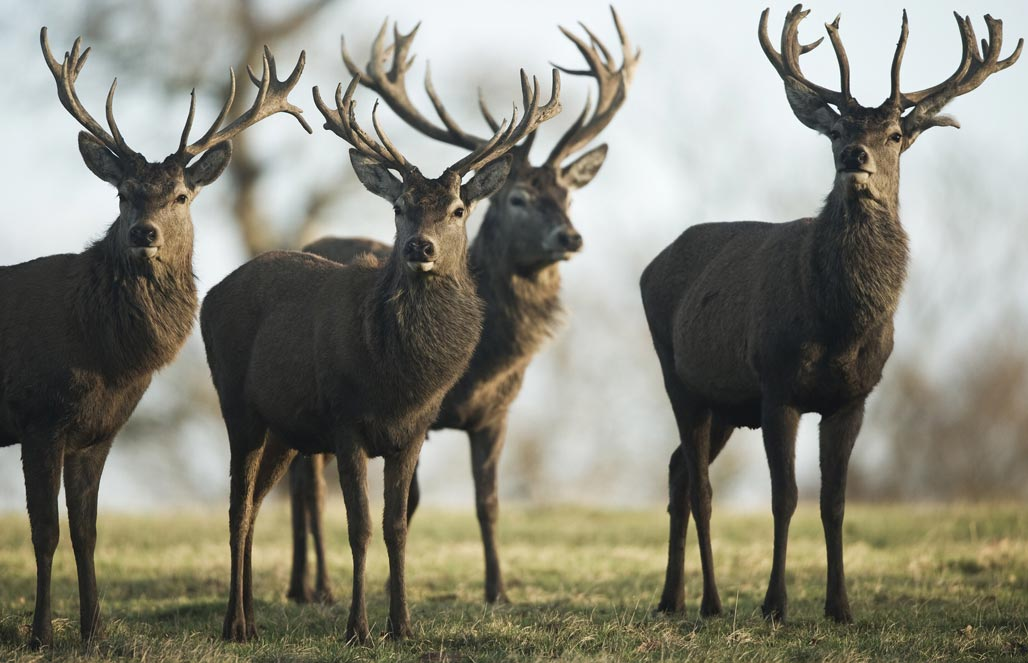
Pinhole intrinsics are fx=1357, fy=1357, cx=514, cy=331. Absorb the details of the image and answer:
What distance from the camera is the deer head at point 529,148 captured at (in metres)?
10.7

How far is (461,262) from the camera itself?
26.0 feet

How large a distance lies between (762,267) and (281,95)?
10.5ft

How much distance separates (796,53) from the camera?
8531mm

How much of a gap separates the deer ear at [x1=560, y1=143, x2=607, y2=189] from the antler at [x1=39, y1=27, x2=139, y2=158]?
14.3ft

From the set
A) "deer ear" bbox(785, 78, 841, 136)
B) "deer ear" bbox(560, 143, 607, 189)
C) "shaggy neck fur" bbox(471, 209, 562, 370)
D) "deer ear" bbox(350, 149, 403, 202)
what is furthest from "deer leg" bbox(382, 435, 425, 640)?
"deer ear" bbox(560, 143, 607, 189)

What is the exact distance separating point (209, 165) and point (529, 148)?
3.96 m

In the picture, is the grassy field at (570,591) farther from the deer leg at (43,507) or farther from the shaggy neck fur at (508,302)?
the shaggy neck fur at (508,302)

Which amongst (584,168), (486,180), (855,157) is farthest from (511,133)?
(584,168)

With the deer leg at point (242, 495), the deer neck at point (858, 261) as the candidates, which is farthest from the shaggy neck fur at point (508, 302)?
the deer neck at point (858, 261)

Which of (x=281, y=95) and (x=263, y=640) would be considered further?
(x=281, y=95)

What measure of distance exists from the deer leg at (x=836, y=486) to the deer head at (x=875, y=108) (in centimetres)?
130

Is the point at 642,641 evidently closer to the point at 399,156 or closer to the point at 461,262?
the point at 461,262

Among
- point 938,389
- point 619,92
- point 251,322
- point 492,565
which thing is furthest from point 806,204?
point 251,322

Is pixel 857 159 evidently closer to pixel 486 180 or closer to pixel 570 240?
pixel 486 180
